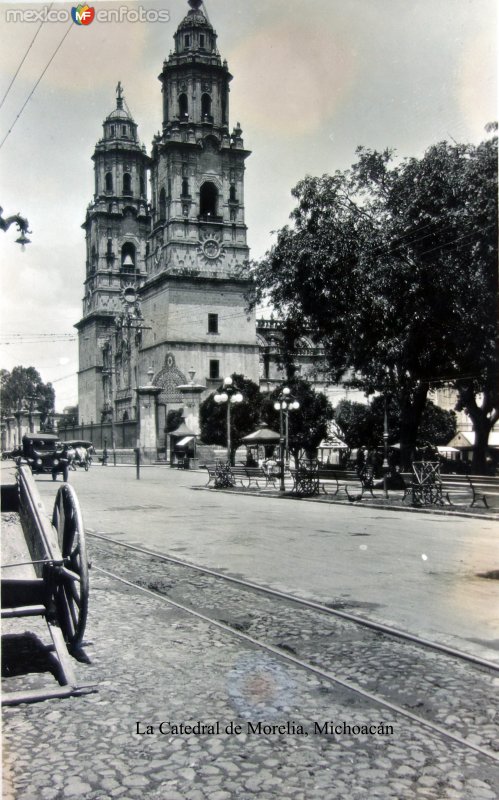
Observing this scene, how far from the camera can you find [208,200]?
58.1 metres

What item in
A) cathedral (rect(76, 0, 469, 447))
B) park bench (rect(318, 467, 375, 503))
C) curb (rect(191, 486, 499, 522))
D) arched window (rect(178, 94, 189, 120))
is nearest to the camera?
curb (rect(191, 486, 499, 522))

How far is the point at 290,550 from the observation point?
1077 cm

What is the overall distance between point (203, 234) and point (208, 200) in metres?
2.85

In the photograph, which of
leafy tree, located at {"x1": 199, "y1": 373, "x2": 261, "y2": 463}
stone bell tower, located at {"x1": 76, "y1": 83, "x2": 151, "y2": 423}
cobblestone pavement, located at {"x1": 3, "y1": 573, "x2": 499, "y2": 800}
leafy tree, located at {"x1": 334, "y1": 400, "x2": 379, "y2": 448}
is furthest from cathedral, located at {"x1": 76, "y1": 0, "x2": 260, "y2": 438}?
cobblestone pavement, located at {"x1": 3, "y1": 573, "x2": 499, "y2": 800}

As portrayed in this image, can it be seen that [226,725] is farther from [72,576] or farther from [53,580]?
[53,580]

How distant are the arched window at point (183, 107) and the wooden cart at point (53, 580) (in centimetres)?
5488

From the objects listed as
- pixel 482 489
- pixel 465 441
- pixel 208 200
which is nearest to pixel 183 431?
pixel 465 441

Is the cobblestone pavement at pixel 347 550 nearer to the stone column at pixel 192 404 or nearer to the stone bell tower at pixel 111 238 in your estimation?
the stone column at pixel 192 404

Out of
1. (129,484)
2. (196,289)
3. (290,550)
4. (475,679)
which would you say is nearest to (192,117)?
(196,289)

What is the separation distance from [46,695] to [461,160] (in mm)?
17497

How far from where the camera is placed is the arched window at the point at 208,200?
57656mm

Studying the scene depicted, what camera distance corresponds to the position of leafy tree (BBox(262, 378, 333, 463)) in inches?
1727

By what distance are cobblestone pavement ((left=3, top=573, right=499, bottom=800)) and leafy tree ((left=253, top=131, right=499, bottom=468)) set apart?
1456 centimetres

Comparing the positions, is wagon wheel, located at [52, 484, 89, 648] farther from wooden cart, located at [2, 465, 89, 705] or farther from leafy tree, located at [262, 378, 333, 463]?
leafy tree, located at [262, 378, 333, 463]
